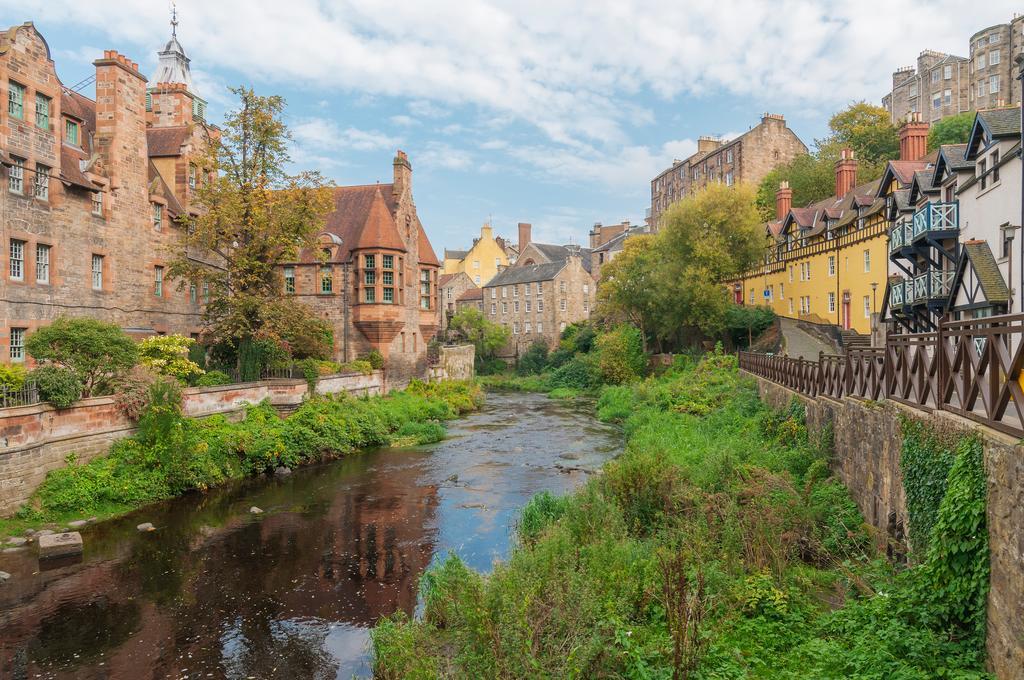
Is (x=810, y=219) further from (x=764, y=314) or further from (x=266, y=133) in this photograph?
(x=266, y=133)

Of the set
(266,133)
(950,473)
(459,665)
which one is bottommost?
(459,665)

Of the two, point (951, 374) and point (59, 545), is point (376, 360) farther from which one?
point (951, 374)

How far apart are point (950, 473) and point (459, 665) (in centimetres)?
616

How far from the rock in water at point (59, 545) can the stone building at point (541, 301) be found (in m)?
53.2

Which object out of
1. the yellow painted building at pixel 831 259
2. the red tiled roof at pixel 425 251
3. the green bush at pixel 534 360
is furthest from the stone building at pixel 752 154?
the red tiled roof at pixel 425 251

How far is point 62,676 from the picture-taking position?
8.97m

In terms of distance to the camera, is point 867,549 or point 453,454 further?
point 453,454

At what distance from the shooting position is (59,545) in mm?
13242

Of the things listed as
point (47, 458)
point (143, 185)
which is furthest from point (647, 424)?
point (143, 185)

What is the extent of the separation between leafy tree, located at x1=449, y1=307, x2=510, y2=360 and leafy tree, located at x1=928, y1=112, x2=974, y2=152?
38.5 m

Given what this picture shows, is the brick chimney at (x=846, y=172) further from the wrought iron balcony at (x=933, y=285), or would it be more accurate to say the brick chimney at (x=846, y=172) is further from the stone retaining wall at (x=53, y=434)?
the stone retaining wall at (x=53, y=434)

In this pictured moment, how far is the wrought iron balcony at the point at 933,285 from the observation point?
2210 cm

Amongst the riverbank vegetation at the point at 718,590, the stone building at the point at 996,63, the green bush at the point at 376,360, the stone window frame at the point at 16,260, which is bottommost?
the riverbank vegetation at the point at 718,590

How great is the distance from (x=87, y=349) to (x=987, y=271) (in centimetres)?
2557
